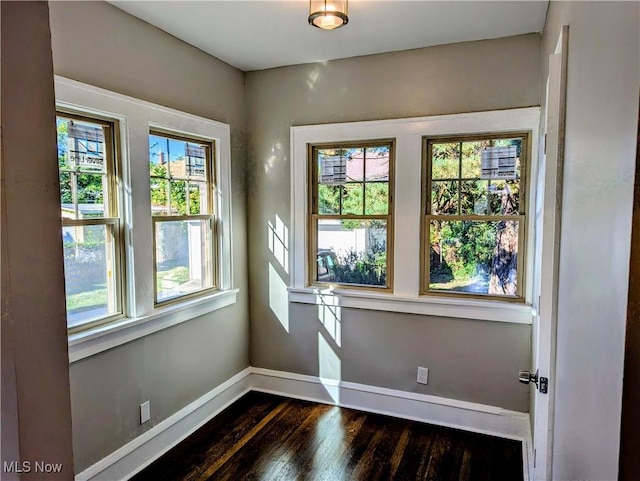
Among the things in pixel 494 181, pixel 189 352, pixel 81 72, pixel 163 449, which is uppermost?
pixel 81 72

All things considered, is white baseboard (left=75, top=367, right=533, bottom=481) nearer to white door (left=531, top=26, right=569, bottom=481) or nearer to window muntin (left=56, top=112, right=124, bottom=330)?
window muntin (left=56, top=112, right=124, bottom=330)

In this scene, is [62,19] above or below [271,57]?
below

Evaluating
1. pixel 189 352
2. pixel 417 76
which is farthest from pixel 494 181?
pixel 189 352

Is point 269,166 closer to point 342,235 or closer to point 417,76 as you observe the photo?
point 342,235

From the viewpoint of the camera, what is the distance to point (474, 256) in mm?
3016

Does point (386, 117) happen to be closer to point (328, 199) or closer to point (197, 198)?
point (328, 199)

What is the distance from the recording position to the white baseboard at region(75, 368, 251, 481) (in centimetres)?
243

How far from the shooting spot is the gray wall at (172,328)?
2246 millimetres

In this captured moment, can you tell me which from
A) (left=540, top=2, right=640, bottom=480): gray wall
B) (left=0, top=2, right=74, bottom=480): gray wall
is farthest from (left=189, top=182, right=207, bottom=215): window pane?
(left=540, top=2, right=640, bottom=480): gray wall

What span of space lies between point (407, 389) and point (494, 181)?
1.61m

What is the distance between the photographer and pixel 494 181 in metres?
2.93

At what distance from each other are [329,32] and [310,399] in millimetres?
2706

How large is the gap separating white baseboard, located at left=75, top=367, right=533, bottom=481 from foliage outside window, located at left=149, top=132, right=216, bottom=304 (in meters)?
0.85

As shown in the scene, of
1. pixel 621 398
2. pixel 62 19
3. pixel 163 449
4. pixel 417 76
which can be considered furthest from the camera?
pixel 417 76
